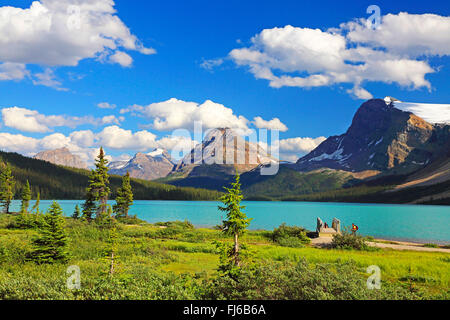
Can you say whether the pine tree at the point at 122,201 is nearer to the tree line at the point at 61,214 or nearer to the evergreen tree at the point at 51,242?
the tree line at the point at 61,214

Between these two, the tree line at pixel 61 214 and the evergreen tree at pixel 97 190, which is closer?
the tree line at pixel 61 214

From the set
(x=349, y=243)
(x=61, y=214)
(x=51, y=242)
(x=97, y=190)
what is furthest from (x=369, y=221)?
(x=51, y=242)

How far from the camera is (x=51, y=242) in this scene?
21.0m

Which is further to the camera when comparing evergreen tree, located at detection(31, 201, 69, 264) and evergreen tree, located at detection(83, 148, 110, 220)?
evergreen tree, located at detection(83, 148, 110, 220)

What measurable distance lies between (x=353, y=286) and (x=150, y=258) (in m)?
18.5

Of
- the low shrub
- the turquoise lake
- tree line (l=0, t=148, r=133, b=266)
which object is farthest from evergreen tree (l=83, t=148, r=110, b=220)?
the low shrub

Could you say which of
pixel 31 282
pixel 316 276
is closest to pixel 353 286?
pixel 316 276

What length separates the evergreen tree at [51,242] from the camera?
805 inches

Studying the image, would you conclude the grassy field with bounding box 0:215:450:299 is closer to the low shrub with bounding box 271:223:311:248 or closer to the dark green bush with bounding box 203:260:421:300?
the dark green bush with bounding box 203:260:421:300

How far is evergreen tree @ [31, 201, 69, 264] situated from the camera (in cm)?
2044

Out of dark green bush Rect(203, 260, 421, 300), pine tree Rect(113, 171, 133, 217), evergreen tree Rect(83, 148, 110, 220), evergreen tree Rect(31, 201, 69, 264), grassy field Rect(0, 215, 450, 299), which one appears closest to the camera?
dark green bush Rect(203, 260, 421, 300)

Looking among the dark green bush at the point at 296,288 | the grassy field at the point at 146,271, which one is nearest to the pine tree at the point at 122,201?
the grassy field at the point at 146,271
